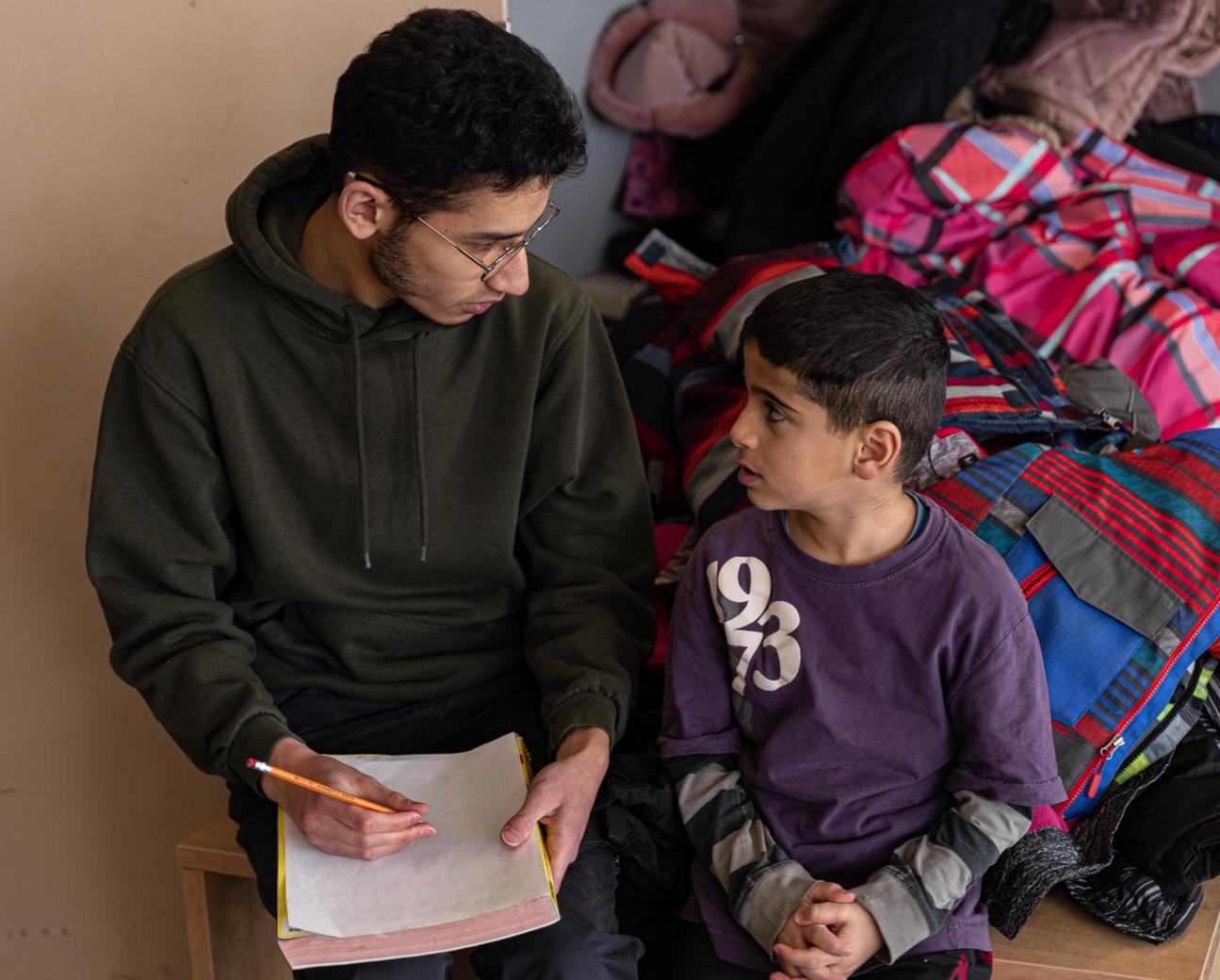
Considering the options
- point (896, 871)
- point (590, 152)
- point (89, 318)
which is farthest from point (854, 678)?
point (590, 152)

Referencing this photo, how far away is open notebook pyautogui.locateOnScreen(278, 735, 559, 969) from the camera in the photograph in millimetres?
1209

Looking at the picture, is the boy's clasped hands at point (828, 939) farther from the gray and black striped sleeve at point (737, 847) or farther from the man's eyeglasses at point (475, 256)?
the man's eyeglasses at point (475, 256)

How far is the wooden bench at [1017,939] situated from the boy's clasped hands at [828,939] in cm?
23

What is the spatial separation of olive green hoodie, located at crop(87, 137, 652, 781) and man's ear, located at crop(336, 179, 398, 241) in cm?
8

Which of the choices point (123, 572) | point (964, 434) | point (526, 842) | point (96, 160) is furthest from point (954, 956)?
point (96, 160)

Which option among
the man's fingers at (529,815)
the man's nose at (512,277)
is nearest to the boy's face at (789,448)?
the man's nose at (512,277)

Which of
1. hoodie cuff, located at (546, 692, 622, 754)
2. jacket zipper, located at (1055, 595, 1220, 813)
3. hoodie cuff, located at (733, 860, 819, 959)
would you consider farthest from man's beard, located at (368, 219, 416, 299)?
jacket zipper, located at (1055, 595, 1220, 813)

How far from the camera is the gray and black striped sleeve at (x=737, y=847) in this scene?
4.24ft

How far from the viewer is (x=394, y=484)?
148 centimetres

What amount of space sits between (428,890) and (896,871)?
0.45m

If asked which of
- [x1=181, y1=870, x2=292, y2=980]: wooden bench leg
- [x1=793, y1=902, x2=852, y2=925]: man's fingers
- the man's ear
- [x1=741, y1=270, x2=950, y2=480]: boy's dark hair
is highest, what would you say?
the man's ear

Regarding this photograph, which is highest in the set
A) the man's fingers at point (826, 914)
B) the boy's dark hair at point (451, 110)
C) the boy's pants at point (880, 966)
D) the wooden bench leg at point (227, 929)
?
the boy's dark hair at point (451, 110)

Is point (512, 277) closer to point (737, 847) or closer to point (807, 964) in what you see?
point (737, 847)

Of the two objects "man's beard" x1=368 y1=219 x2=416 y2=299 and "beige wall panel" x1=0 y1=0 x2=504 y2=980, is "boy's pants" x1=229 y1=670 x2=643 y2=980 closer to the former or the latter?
"beige wall panel" x1=0 y1=0 x2=504 y2=980
